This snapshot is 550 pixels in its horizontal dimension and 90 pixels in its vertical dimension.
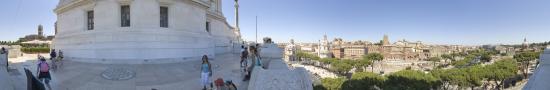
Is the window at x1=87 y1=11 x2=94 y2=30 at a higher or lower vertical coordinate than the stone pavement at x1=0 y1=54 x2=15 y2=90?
higher

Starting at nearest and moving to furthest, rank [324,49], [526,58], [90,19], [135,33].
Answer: [135,33], [90,19], [526,58], [324,49]

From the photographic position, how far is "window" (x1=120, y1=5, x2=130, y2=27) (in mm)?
13844

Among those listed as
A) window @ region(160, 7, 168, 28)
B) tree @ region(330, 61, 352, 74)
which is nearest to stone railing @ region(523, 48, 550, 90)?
window @ region(160, 7, 168, 28)

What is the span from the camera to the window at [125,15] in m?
13.8

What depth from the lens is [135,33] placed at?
43.2 ft

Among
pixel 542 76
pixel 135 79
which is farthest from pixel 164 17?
pixel 542 76

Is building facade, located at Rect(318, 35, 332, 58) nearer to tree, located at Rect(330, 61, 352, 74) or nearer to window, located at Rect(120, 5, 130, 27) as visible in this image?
tree, located at Rect(330, 61, 352, 74)

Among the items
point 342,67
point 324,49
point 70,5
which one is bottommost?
point 342,67

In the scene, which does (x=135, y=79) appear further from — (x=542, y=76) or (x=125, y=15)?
(x=542, y=76)

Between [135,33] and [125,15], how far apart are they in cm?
138

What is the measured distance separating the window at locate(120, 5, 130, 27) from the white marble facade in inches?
7.4

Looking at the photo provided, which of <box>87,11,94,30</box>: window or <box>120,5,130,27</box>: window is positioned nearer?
<box>120,5,130,27</box>: window

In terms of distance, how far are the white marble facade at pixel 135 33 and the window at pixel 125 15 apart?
187mm

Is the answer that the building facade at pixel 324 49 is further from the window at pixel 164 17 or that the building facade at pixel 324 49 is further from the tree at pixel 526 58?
the window at pixel 164 17
